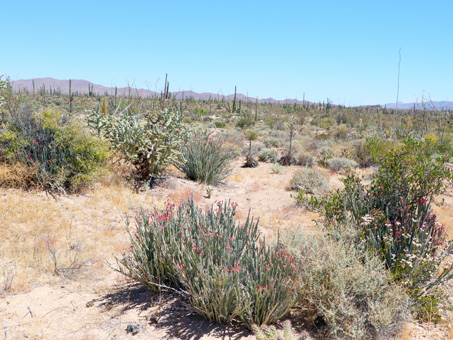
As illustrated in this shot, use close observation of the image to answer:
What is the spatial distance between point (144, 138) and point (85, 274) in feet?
14.8

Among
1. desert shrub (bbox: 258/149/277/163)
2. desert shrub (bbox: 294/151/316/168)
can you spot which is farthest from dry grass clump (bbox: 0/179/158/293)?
desert shrub (bbox: 294/151/316/168)

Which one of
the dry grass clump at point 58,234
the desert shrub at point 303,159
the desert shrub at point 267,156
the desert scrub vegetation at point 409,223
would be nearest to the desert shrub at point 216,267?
the dry grass clump at point 58,234

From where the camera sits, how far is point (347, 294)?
368cm

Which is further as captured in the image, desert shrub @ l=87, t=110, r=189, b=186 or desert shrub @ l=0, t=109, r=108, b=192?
desert shrub @ l=87, t=110, r=189, b=186

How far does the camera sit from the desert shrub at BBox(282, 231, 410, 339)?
346cm

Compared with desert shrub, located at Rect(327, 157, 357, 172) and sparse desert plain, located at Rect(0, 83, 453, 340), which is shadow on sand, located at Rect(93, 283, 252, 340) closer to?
sparse desert plain, located at Rect(0, 83, 453, 340)

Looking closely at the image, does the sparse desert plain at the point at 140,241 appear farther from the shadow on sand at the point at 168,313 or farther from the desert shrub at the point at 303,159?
the desert shrub at the point at 303,159

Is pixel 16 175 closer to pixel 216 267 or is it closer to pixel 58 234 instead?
pixel 58 234

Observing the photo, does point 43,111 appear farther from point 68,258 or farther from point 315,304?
point 315,304

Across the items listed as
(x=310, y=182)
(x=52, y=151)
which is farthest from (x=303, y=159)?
(x=52, y=151)

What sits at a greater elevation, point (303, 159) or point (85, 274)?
point (303, 159)

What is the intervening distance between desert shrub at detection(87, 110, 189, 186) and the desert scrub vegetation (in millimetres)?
4812

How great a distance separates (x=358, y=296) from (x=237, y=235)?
1.44m

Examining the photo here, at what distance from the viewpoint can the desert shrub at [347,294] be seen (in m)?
3.46
